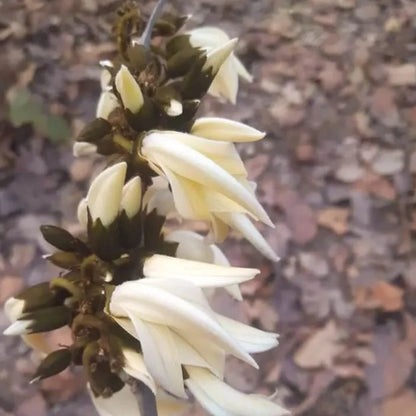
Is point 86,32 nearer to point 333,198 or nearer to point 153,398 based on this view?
point 333,198

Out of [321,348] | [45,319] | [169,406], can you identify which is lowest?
[321,348]

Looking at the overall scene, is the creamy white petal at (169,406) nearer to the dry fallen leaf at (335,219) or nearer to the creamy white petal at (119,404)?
the creamy white petal at (119,404)

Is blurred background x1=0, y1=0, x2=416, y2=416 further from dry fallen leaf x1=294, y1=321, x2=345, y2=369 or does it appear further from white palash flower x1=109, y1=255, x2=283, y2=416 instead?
white palash flower x1=109, y1=255, x2=283, y2=416

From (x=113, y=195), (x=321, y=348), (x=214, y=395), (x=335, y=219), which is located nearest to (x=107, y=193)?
(x=113, y=195)

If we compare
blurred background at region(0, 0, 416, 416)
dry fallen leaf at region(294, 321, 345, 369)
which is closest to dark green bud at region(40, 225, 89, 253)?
blurred background at region(0, 0, 416, 416)

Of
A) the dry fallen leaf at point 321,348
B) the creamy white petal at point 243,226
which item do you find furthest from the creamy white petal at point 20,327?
the dry fallen leaf at point 321,348

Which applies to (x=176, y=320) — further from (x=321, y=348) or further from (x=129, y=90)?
(x=321, y=348)
